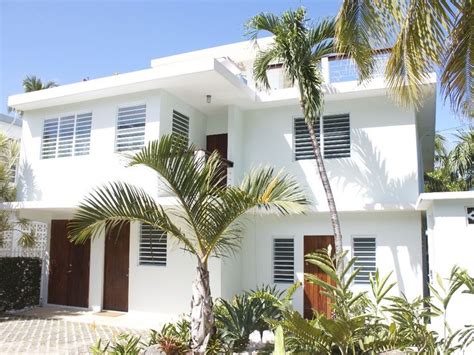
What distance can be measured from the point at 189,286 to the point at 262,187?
625 centimetres

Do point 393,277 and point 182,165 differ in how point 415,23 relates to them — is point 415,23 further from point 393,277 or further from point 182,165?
point 393,277

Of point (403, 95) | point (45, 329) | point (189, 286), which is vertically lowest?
point (45, 329)

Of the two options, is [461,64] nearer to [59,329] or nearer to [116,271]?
[59,329]

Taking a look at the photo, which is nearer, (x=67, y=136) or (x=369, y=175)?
(x=369, y=175)

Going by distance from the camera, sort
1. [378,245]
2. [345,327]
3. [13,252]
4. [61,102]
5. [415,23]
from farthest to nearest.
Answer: [13,252], [61,102], [378,245], [415,23], [345,327]

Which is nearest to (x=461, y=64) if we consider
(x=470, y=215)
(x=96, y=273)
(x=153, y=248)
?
(x=470, y=215)

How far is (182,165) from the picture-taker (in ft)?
25.5

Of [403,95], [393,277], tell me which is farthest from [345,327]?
[393,277]

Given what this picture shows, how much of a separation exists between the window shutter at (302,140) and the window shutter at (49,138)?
7586mm

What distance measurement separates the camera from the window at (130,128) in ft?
42.8

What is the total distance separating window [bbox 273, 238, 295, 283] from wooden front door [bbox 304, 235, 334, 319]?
1.39ft

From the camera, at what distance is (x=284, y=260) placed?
1340 centimetres

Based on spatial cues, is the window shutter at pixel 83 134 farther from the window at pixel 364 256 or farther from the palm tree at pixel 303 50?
the window at pixel 364 256

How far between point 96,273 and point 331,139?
835 cm
